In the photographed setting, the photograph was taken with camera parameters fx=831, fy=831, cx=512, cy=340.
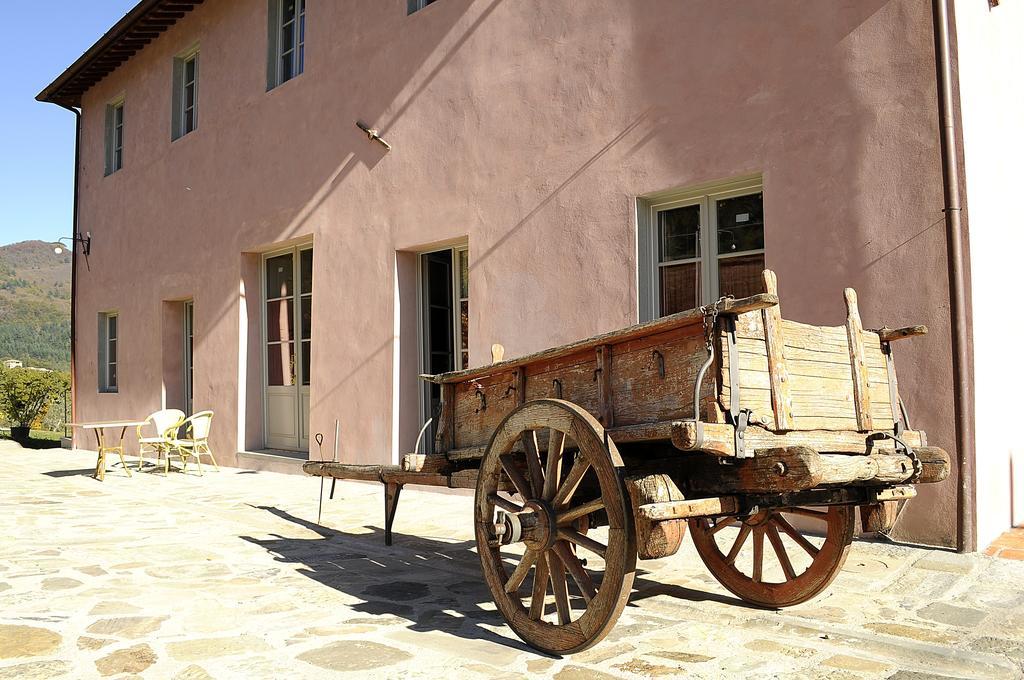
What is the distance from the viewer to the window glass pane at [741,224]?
5.72m

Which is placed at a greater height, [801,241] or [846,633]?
[801,241]

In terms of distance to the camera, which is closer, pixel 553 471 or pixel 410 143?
pixel 553 471

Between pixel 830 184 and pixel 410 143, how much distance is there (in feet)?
13.9

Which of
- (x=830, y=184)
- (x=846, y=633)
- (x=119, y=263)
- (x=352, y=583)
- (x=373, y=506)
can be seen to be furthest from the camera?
(x=119, y=263)

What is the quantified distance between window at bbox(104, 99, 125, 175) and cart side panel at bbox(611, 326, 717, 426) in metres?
13.0

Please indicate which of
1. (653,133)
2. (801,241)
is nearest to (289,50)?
(653,133)

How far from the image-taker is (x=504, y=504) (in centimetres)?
347

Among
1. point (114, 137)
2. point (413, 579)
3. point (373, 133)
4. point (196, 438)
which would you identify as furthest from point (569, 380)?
point (114, 137)

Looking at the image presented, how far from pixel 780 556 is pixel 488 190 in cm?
446

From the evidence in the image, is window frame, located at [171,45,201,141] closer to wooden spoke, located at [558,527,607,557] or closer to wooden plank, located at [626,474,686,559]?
wooden spoke, located at [558,527,607,557]

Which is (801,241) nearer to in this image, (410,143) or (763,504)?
(763,504)

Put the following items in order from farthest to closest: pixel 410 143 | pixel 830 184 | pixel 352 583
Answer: pixel 410 143, pixel 830 184, pixel 352 583

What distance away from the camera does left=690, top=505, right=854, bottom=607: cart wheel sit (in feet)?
11.6

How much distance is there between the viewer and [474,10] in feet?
24.6
